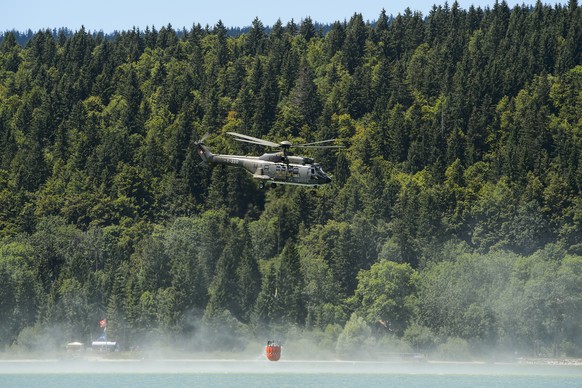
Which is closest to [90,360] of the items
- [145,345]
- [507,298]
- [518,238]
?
[145,345]

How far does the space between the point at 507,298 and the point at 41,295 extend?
55.4 meters

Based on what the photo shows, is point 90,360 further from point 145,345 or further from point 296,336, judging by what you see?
point 296,336

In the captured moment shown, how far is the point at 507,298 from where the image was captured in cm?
16175

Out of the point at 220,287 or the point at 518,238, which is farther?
the point at 518,238
